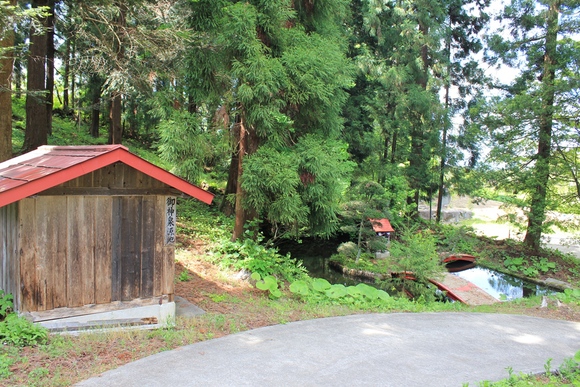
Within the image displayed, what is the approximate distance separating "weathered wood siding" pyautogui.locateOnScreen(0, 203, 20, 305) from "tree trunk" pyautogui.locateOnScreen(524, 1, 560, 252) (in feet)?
57.1

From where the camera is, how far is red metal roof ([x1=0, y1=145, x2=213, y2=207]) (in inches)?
204

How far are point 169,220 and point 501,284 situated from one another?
583 inches

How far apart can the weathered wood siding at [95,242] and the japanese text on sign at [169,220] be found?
0.21 ft

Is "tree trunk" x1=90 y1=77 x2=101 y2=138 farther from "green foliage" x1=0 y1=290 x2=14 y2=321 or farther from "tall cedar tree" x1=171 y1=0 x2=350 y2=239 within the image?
"green foliage" x1=0 y1=290 x2=14 y2=321

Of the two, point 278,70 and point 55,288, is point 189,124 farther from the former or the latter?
point 55,288

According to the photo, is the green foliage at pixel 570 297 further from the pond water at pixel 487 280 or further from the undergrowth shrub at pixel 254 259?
the undergrowth shrub at pixel 254 259

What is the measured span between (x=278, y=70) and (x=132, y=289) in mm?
6129

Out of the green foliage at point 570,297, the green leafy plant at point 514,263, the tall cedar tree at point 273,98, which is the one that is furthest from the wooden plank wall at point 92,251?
the green leafy plant at point 514,263

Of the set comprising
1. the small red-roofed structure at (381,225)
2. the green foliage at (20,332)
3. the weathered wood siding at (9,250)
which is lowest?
the green foliage at (20,332)

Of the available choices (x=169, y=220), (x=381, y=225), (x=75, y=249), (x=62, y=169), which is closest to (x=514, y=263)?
(x=381, y=225)

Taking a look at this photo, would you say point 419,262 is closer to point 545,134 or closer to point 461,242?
point 545,134

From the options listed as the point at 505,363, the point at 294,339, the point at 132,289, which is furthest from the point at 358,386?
the point at 132,289

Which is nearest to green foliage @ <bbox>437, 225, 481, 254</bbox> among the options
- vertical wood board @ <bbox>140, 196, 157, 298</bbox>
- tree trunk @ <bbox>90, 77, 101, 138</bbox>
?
vertical wood board @ <bbox>140, 196, 157, 298</bbox>

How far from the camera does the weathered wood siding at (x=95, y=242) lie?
18.4 ft
